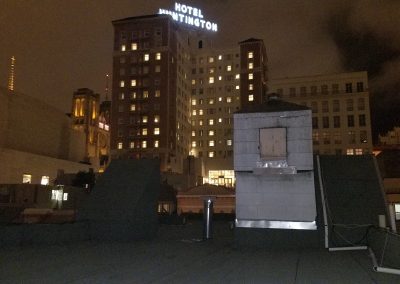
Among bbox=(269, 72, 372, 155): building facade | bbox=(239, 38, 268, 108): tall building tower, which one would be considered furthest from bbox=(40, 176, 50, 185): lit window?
bbox=(239, 38, 268, 108): tall building tower

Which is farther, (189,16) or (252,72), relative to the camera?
(189,16)

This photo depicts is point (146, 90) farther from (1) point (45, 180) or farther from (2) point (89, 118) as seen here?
(1) point (45, 180)

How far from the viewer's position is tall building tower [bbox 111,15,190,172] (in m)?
120

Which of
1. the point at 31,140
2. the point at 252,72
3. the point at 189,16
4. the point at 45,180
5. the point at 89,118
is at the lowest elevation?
the point at 45,180

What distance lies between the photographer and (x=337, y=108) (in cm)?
10919

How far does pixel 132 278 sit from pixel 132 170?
10.9m

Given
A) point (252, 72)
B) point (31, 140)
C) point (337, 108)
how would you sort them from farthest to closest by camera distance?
point (252, 72) → point (337, 108) → point (31, 140)

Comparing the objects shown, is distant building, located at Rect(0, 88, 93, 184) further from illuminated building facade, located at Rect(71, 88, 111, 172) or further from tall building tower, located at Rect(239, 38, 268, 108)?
illuminated building facade, located at Rect(71, 88, 111, 172)

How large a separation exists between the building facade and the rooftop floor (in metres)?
95.5

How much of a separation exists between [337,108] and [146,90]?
183 ft

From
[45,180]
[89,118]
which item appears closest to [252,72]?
[89,118]

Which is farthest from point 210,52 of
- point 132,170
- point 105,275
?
point 105,275

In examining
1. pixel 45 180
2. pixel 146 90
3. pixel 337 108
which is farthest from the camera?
pixel 146 90

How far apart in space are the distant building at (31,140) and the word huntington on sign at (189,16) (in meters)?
60.2
